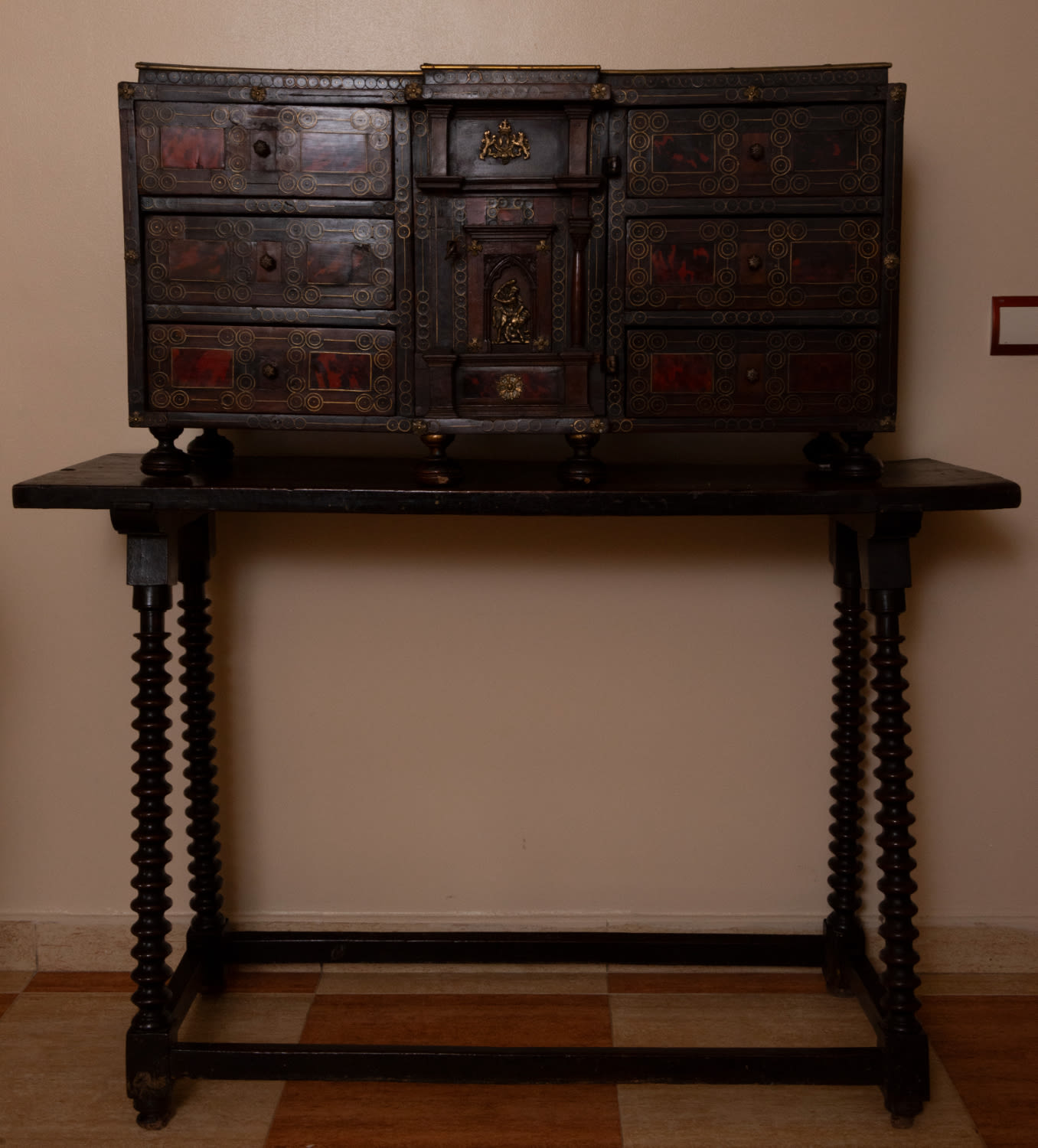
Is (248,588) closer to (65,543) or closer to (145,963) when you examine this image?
(65,543)

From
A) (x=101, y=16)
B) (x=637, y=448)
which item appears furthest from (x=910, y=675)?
(x=101, y=16)

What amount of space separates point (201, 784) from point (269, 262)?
120cm

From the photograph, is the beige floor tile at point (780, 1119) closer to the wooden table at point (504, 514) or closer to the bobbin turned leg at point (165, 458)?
the wooden table at point (504, 514)

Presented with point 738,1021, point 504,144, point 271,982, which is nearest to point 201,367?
point 504,144

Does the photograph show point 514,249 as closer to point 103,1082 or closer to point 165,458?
point 165,458

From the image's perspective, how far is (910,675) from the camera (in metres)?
2.87

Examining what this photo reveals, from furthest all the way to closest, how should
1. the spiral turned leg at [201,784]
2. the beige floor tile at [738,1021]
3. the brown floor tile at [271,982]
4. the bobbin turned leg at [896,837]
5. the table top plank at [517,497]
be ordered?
the brown floor tile at [271,982]
the spiral turned leg at [201,784]
the beige floor tile at [738,1021]
the bobbin turned leg at [896,837]
the table top plank at [517,497]

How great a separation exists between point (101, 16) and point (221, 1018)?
87.4 inches

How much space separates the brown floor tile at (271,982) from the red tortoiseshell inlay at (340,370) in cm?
143

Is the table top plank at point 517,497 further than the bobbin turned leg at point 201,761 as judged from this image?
No

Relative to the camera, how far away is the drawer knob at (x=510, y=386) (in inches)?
90.4

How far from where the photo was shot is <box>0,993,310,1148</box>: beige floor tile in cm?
233

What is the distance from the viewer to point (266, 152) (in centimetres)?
224

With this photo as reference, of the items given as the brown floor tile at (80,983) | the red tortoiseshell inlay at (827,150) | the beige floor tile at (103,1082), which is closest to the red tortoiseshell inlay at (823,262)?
the red tortoiseshell inlay at (827,150)
